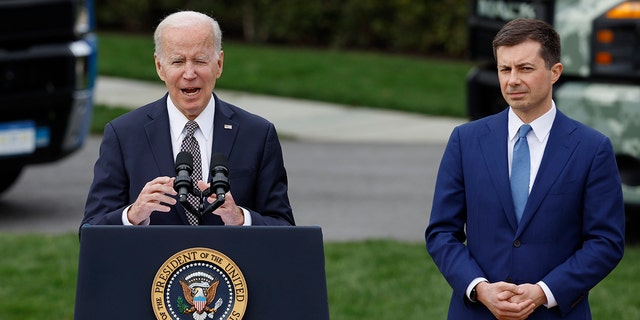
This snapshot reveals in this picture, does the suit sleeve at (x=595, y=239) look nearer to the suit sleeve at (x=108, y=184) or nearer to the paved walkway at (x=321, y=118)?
the suit sleeve at (x=108, y=184)

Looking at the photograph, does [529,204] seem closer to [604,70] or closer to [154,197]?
[154,197]

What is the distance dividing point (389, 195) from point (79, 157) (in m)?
3.43

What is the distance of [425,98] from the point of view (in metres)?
17.5

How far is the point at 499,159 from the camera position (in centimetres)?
451

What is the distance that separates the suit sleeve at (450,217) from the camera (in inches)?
178

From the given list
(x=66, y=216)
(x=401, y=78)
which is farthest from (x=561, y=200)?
(x=401, y=78)

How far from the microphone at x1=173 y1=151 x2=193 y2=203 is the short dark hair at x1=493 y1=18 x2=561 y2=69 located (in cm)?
109

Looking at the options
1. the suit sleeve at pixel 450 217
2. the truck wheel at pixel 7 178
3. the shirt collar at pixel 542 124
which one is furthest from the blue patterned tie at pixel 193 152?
the truck wheel at pixel 7 178

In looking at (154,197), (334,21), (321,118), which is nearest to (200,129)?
(154,197)

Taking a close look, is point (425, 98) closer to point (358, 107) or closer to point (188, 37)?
point (358, 107)

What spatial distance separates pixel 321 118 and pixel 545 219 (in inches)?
470

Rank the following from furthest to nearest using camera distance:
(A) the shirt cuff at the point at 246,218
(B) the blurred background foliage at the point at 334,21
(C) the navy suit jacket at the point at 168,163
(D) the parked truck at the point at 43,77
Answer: (B) the blurred background foliage at the point at 334,21 → (D) the parked truck at the point at 43,77 → (C) the navy suit jacket at the point at 168,163 → (A) the shirt cuff at the point at 246,218

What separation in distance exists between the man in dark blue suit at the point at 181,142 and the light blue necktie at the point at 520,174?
0.75 m

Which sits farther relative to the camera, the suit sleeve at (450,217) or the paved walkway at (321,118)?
the paved walkway at (321,118)
